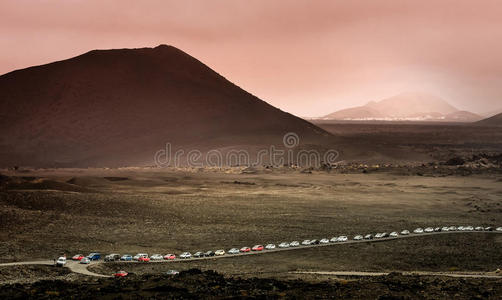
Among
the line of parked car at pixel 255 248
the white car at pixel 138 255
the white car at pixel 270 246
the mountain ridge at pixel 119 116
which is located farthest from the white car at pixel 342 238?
the mountain ridge at pixel 119 116

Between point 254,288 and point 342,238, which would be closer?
point 254,288

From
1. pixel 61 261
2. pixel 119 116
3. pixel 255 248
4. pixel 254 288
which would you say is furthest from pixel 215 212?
pixel 119 116

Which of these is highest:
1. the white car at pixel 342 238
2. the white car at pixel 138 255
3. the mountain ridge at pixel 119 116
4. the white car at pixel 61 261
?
the mountain ridge at pixel 119 116

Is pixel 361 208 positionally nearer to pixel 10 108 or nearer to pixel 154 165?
pixel 154 165

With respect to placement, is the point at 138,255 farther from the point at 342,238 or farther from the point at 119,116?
the point at 119,116

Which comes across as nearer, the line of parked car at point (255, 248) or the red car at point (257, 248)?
the line of parked car at point (255, 248)

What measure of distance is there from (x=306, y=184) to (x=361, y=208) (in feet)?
85.3

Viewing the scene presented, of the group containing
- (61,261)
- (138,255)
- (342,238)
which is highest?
(61,261)

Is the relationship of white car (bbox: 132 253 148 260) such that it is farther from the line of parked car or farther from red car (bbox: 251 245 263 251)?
red car (bbox: 251 245 263 251)

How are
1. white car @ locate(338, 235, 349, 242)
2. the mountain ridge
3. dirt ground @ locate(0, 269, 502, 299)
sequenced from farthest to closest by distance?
the mountain ridge → white car @ locate(338, 235, 349, 242) → dirt ground @ locate(0, 269, 502, 299)

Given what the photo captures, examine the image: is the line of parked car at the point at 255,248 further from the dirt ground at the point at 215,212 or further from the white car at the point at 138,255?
the dirt ground at the point at 215,212

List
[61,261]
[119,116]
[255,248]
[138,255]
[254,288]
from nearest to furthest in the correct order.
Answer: [254,288] → [61,261] → [138,255] → [255,248] → [119,116]

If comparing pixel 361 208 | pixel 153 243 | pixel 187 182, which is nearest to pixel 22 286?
pixel 153 243

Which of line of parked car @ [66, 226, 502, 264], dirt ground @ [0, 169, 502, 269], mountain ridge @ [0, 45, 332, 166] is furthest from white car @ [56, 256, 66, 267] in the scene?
mountain ridge @ [0, 45, 332, 166]
